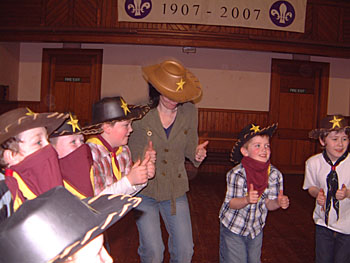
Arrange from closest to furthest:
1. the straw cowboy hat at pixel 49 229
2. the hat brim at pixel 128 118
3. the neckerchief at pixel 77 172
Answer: the straw cowboy hat at pixel 49 229, the neckerchief at pixel 77 172, the hat brim at pixel 128 118

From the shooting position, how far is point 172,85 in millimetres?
2834

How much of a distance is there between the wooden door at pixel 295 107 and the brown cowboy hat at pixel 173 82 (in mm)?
7211

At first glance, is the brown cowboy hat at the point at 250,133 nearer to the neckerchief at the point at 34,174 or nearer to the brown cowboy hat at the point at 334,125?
the brown cowboy hat at the point at 334,125

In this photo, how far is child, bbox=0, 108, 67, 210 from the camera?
166 centimetres

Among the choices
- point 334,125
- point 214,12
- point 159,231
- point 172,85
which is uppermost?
point 214,12

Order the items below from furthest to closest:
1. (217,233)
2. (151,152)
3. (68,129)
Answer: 1. (217,233)
2. (151,152)
3. (68,129)

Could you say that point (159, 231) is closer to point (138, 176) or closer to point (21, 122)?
point (138, 176)

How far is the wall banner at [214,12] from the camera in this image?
781 cm

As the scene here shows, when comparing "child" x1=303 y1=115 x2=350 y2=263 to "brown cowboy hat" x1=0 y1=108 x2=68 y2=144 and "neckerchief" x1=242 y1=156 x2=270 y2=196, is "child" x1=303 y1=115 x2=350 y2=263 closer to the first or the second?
"neckerchief" x1=242 y1=156 x2=270 y2=196

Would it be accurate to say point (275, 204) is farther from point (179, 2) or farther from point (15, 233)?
point (179, 2)

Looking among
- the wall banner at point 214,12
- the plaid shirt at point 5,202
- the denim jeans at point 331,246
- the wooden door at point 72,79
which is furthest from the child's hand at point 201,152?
the wooden door at point 72,79

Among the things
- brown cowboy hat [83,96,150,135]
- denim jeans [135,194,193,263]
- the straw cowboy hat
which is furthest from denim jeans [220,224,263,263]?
the straw cowboy hat

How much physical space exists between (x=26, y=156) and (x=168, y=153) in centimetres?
135

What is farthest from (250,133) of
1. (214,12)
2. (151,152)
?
(214,12)
